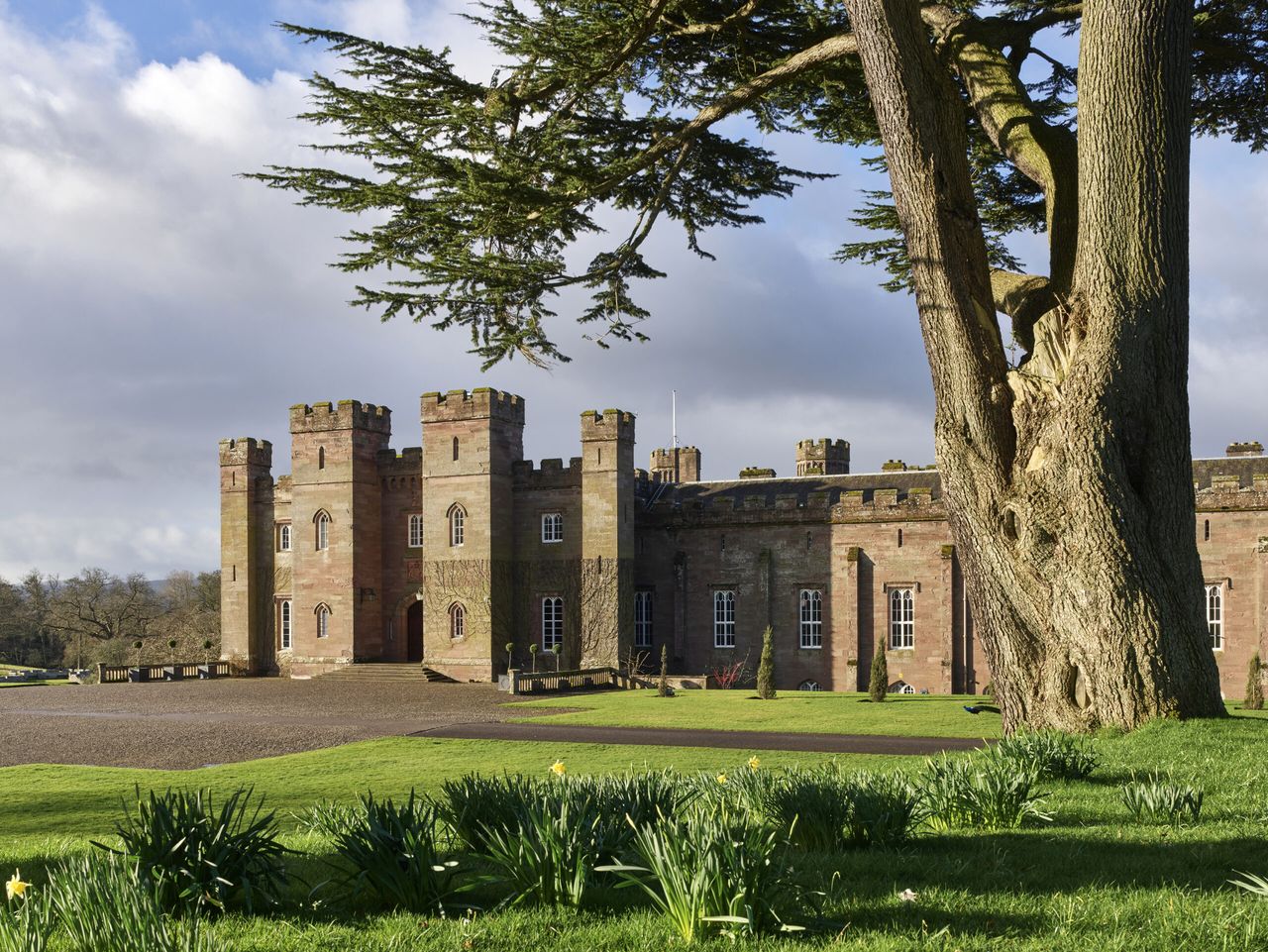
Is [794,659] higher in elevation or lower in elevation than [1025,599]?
lower

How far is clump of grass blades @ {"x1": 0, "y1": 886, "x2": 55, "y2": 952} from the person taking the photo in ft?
14.9

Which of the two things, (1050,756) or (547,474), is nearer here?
(1050,756)

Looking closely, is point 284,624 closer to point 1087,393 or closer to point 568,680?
point 568,680

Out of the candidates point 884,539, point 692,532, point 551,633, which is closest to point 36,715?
point 551,633

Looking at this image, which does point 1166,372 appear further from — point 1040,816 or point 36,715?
point 36,715

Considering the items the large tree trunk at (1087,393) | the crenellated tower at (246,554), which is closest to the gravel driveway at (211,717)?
the crenellated tower at (246,554)

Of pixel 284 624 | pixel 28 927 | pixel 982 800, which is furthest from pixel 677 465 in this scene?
pixel 28 927

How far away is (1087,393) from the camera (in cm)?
1101

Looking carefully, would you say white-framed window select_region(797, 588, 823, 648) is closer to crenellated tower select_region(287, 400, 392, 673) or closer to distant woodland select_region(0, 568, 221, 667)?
crenellated tower select_region(287, 400, 392, 673)

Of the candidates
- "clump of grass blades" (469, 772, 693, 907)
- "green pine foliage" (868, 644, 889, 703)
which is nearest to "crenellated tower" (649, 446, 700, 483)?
"green pine foliage" (868, 644, 889, 703)

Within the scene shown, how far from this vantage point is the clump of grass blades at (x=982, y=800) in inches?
291

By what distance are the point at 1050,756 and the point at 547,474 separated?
32.9 meters

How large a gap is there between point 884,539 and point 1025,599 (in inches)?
1075

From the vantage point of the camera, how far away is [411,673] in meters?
40.3
